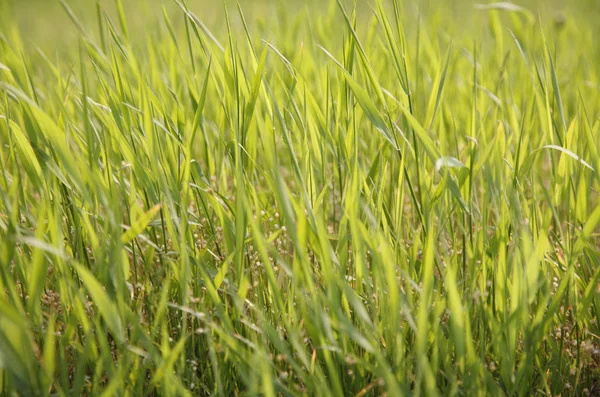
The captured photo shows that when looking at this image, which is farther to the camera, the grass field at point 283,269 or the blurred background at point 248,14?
the blurred background at point 248,14

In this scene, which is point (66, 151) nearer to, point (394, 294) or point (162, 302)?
point (162, 302)

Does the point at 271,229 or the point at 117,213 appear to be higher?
the point at 117,213

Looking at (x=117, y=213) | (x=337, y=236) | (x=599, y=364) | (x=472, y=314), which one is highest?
(x=117, y=213)

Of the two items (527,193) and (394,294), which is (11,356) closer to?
(394,294)

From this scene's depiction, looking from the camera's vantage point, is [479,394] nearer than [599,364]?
Yes

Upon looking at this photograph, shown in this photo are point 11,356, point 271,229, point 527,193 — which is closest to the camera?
point 11,356

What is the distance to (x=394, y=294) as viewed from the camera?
32.3 inches

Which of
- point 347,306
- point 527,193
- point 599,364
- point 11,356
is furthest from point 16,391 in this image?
point 527,193

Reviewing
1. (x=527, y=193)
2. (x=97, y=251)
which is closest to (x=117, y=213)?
(x=97, y=251)

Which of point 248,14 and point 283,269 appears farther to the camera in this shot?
point 248,14

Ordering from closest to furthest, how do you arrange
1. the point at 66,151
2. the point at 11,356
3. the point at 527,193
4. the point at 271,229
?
the point at 11,356, the point at 66,151, the point at 271,229, the point at 527,193

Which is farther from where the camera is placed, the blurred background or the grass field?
the blurred background

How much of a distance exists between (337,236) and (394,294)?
0.70 ft

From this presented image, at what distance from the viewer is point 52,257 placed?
95 centimetres
